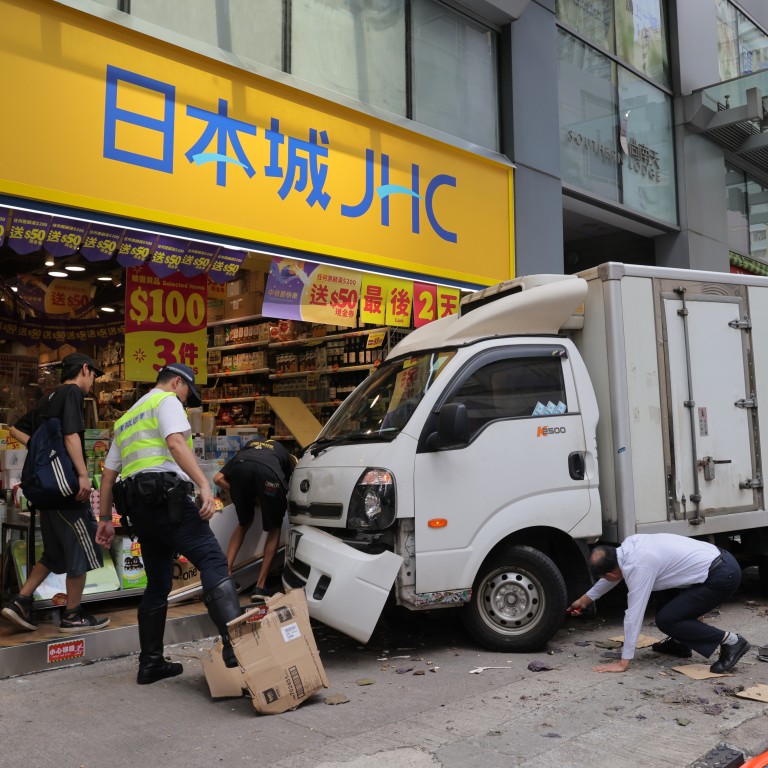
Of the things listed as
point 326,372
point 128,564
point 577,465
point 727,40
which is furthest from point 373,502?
point 727,40

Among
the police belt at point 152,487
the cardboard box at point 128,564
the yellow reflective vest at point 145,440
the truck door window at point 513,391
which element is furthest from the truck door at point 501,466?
the cardboard box at point 128,564

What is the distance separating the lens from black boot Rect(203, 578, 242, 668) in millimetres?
4867

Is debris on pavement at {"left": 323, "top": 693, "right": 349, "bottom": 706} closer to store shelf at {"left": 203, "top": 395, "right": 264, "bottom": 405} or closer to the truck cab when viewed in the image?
the truck cab

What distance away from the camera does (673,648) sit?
593 centimetres

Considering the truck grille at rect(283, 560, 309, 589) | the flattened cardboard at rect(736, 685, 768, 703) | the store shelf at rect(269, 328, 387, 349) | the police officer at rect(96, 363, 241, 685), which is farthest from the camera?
the store shelf at rect(269, 328, 387, 349)

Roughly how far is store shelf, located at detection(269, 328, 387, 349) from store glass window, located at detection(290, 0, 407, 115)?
3.00m

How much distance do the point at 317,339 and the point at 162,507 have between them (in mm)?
6805

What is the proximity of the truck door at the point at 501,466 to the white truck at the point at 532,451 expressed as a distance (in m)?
0.01

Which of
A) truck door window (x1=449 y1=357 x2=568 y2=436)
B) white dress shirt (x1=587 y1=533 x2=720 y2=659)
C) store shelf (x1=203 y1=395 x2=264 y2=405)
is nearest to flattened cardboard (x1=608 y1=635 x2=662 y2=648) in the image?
white dress shirt (x1=587 y1=533 x2=720 y2=659)

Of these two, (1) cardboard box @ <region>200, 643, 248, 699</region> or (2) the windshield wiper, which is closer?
(1) cardboard box @ <region>200, 643, 248, 699</region>

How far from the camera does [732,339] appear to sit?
7215mm

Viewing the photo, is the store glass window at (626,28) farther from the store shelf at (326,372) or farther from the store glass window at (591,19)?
the store shelf at (326,372)

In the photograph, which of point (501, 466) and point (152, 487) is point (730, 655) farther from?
point (152, 487)

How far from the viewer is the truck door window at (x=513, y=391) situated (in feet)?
19.9
